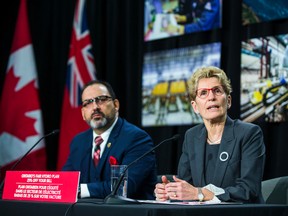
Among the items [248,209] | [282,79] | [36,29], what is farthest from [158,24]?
[248,209]

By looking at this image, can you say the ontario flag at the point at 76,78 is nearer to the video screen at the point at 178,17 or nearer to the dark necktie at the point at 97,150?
the video screen at the point at 178,17

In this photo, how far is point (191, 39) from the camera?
476 cm

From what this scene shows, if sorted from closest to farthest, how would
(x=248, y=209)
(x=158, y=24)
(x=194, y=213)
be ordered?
1. (x=194, y=213)
2. (x=248, y=209)
3. (x=158, y=24)

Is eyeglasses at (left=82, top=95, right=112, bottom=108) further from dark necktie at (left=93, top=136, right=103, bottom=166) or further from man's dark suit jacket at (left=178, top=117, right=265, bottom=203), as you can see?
man's dark suit jacket at (left=178, top=117, right=265, bottom=203)

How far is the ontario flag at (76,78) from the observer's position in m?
5.44

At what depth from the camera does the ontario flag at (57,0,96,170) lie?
17.8ft

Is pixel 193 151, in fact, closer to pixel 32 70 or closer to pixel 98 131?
pixel 98 131

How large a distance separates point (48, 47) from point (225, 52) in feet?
7.76

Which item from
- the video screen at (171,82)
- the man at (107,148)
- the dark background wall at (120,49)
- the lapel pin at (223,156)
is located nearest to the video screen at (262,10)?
the dark background wall at (120,49)

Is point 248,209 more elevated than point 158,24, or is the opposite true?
point 158,24

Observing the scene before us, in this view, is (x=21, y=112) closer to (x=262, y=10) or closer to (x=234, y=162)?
(x=262, y=10)

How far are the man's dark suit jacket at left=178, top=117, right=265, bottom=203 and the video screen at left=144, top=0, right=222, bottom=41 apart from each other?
5.66 ft

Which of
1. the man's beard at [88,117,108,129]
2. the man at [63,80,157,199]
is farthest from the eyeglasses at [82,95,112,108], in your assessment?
the man's beard at [88,117,108,129]

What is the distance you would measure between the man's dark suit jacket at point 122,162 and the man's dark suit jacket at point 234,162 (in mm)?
368
